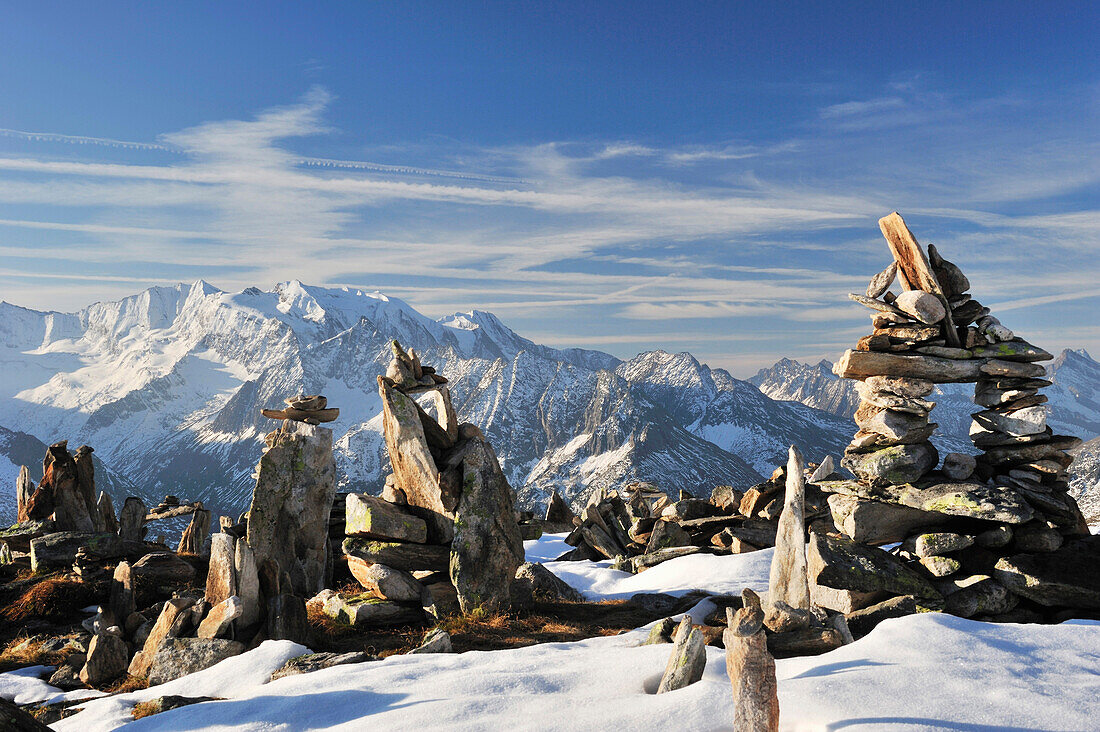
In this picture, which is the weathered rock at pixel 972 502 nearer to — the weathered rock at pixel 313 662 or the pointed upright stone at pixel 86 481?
the weathered rock at pixel 313 662

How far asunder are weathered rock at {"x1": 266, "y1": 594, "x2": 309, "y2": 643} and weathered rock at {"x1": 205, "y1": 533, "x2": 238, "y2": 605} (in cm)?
81

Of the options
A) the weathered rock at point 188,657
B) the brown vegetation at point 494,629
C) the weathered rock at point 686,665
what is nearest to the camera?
the weathered rock at point 686,665

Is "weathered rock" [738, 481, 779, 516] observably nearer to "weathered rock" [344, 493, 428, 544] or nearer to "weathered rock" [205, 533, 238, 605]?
"weathered rock" [344, 493, 428, 544]

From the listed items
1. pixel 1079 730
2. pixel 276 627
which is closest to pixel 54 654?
pixel 276 627

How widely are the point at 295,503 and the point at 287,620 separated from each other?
5.43m

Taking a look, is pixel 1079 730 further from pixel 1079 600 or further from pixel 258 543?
pixel 258 543

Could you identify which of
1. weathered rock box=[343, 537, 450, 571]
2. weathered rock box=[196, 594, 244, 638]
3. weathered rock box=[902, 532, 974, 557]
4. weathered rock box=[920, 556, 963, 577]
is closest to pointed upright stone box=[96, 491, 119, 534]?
weathered rock box=[343, 537, 450, 571]

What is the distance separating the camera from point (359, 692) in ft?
31.7

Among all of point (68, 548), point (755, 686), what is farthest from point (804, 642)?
point (68, 548)

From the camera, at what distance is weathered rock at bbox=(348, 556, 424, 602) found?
16.2 meters

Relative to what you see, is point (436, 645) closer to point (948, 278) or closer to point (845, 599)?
point (845, 599)

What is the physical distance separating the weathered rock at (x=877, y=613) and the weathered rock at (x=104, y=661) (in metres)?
13.7

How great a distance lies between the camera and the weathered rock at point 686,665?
29.1 ft

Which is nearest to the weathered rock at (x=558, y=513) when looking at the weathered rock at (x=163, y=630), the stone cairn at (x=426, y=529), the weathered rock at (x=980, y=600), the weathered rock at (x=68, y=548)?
the weathered rock at (x=68, y=548)
